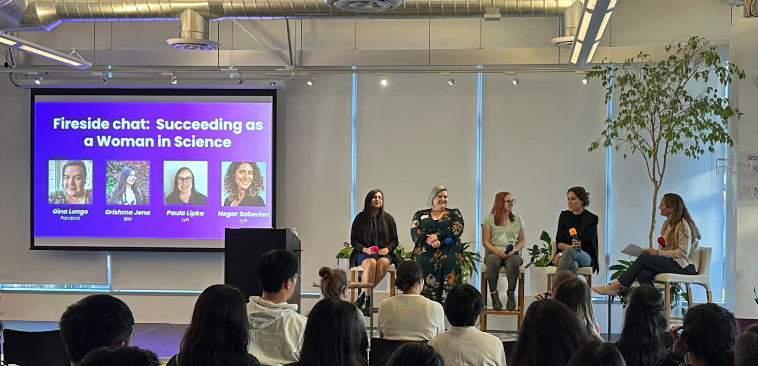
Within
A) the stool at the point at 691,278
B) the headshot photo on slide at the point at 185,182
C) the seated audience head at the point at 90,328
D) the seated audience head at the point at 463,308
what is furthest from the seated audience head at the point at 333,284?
the headshot photo on slide at the point at 185,182

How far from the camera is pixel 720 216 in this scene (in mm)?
8422

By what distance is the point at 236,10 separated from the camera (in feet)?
21.8

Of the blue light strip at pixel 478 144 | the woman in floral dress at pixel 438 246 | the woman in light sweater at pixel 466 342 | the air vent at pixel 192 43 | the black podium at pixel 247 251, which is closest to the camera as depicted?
the woman in light sweater at pixel 466 342

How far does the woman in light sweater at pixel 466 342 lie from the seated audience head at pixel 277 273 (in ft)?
2.58

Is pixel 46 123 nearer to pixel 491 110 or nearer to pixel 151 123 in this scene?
pixel 151 123

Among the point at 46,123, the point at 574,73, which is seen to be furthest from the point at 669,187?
the point at 46,123

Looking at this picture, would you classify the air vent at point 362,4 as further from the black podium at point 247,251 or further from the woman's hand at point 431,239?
the woman's hand at point 431,239

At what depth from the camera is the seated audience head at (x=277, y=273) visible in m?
3.68

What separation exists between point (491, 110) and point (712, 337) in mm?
6194

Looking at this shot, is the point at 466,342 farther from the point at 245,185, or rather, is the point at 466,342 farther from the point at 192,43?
the point at 245,185

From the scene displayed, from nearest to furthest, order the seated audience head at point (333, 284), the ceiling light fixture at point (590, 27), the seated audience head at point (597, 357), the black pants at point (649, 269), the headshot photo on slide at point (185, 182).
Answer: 1. the seated audience head at point (597, 357)
2. the ceiling light fixture at point (590, 27)
3. the seated audience head at point (333, 284)
4. the black pants at point (649, 269)
5. the headshot photo on slide at point (185, 182)

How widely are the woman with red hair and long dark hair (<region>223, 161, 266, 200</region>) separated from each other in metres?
2.69

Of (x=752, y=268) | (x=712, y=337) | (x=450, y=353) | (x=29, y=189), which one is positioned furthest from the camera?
(x=29, y=189)

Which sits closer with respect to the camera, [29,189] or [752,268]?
[752,268]
